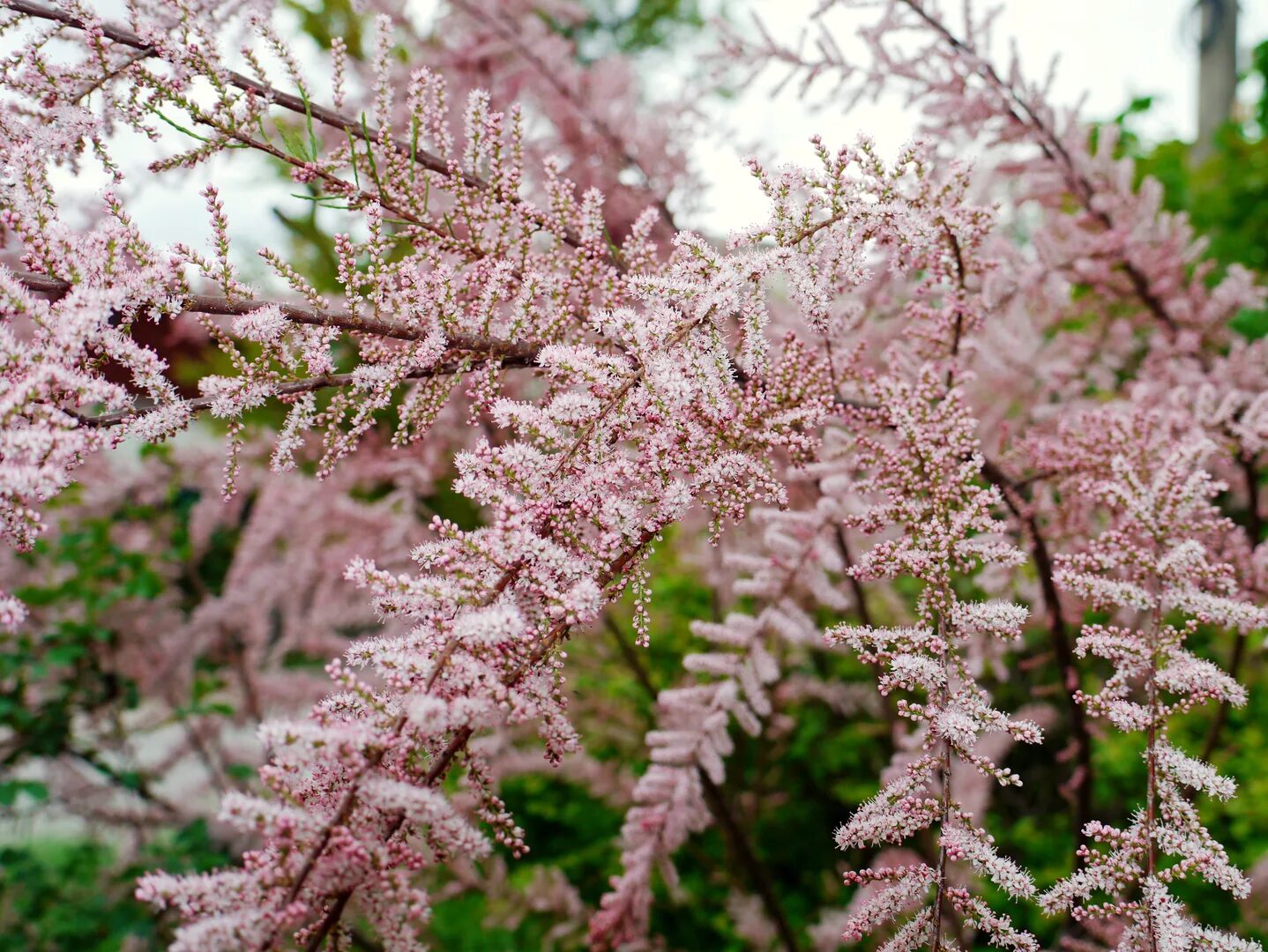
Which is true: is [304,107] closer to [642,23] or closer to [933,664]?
[933,664]

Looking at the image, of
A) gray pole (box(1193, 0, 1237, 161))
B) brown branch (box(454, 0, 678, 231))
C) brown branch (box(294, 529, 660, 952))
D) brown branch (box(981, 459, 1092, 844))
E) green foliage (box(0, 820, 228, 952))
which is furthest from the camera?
gray pole (box(1193, 0, 1237, 161))

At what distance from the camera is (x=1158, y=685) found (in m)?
0.96

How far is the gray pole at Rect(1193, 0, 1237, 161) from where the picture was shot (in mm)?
5078

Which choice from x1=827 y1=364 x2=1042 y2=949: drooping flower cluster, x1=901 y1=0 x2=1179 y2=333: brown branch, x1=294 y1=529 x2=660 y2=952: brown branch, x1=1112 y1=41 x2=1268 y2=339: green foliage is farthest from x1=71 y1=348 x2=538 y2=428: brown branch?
x1=1112 y1=41 x2=1268 y2=339: green foliage

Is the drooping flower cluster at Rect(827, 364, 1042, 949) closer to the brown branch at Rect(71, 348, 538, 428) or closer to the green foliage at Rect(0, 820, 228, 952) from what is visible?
the brown branch at Rect(71, 348, 538, 428)

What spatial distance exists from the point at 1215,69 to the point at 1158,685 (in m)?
6.10

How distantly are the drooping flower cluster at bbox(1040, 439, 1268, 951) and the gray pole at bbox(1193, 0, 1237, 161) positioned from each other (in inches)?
204

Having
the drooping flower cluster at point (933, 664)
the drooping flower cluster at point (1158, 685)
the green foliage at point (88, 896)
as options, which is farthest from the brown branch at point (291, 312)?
the green foliage at point (88, 896)

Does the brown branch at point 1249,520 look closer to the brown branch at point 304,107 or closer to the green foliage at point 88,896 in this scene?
the brown branch at point 304,107

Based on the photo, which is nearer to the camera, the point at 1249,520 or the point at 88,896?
the point at 1249,520

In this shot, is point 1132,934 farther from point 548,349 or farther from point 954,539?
point 548,349

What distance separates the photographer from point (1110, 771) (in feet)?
9.73

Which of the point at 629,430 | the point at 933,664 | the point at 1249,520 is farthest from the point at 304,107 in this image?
the point at 1249,520

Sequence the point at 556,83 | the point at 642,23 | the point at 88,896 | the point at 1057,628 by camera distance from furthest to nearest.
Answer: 1. the point at 642,23
2. the point at 88,896
3. the point at 556,83
4. the point at 1057,628
